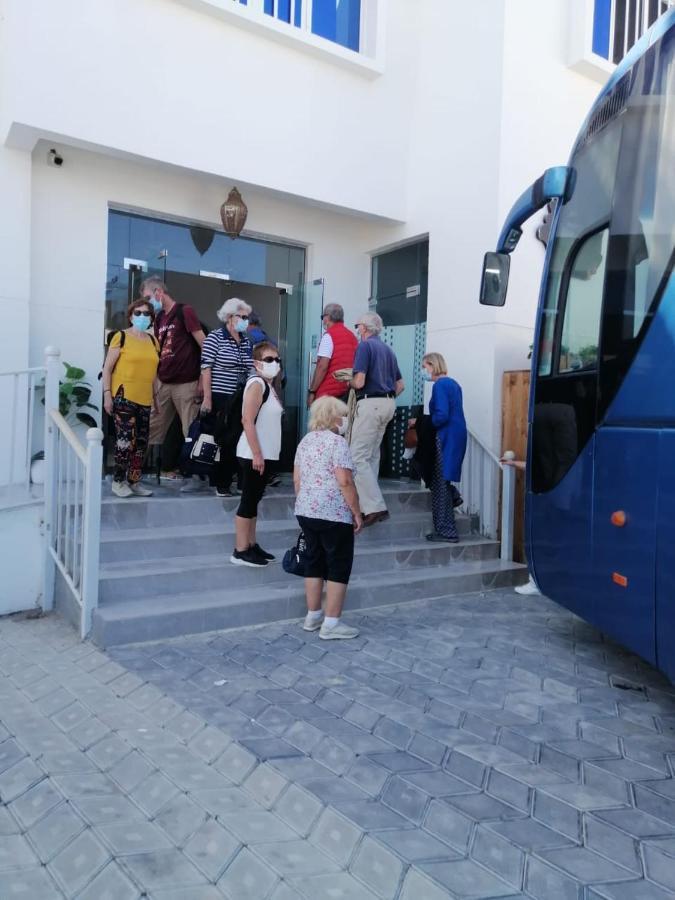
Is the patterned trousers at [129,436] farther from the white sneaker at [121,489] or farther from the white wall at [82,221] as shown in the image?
the white wall at [82,221]

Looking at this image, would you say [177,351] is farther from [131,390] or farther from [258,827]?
[258,827]

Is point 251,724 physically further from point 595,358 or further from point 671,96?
point 671,96

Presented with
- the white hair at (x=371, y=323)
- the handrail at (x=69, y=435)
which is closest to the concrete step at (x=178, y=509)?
the handrail at (x=69, y=435)

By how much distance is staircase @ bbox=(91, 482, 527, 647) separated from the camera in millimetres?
4637

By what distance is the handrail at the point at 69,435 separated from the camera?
448 centimetres

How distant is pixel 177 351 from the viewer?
21.5ft

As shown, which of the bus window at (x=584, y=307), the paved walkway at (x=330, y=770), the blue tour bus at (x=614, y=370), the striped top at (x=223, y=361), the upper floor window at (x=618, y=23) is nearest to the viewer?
the paved walkway at (x=330, y=770)

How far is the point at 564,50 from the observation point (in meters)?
7.98

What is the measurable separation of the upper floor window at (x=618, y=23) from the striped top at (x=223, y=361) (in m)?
5.90

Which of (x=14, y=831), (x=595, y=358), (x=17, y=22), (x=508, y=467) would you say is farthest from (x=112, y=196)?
(x=14, y=831)

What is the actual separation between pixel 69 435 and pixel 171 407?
222 centimetres

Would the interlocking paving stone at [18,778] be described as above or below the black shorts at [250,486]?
below

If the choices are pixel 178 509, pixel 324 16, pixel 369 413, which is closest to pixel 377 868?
pixel 178 509

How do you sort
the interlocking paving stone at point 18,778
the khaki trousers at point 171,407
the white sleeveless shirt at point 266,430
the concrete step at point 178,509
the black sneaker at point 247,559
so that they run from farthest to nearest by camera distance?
the khaki trousers at point 171,407 → the concrete step at point 178,509 → the black sneaker at point 247,559 → the white sleeveless shirt at point 266,430 → the interlocking paving stone at point 18,778
